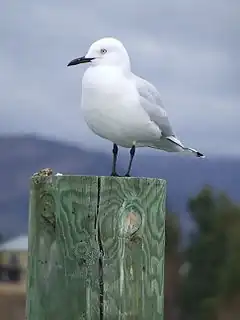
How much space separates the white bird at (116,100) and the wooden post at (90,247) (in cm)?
28

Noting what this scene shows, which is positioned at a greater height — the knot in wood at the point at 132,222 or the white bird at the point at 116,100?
the white bird at the point at 116,100

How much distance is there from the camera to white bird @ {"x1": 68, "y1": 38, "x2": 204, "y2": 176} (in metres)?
1.21

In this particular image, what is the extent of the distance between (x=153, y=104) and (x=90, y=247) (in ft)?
1.51

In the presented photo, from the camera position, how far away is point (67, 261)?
889mm

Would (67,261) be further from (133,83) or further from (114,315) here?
(133,83)

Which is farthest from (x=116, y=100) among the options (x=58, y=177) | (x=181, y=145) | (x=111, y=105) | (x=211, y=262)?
(x=211, y=262)

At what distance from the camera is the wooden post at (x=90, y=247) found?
2.91ft

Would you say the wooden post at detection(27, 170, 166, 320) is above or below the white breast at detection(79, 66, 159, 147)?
below

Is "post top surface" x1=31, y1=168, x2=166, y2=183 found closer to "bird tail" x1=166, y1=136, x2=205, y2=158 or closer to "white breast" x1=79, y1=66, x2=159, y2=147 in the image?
"white breast" x1=79, y1=66, x2=159, y2=147

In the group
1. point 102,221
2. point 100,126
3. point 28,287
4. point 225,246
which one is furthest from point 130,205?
point 225,246

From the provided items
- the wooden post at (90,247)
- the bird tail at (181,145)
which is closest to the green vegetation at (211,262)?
the bird tail at (181,145)

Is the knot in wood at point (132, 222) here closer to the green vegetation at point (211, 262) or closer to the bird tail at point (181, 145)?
the bird tail at point (181, 145)

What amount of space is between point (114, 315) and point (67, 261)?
2.9 inches

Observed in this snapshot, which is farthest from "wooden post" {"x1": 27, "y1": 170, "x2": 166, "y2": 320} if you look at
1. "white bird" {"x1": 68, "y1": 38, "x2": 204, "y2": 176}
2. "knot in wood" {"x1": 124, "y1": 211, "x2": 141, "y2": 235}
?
"white bird" {"x1": 68, "y1": 38, "x2": 204, "y2": 176}
